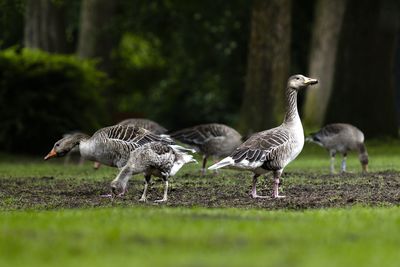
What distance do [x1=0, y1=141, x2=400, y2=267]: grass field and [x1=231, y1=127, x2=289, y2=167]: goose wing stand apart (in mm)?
611

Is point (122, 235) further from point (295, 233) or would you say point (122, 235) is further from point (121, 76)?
point (121, 76)

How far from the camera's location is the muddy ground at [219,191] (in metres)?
14.9

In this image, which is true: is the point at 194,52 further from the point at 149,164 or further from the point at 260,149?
the point at 149,164

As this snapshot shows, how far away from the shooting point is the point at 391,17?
34.7 meters

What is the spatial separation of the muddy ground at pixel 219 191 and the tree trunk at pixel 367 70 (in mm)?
12485

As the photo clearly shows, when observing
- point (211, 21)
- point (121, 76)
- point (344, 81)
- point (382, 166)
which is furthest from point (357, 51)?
point (121, 76)

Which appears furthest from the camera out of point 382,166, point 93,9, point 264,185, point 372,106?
point 93,9

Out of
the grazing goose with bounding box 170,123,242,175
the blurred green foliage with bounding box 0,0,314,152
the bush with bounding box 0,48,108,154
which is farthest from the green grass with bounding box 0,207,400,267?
the blurred green foliage with bounding box 0,0,314,152

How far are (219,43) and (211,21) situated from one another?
1354mm

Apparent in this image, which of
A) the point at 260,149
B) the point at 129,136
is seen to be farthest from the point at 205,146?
the point at 260,149

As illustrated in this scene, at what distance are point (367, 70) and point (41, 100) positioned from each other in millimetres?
10721

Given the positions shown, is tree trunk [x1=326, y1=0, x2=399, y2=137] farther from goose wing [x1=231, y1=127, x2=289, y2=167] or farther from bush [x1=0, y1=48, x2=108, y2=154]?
goose wing [x1=231, y1=127, x2=289, y2=167]

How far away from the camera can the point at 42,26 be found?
44.4 meters

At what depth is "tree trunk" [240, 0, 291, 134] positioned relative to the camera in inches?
1363
